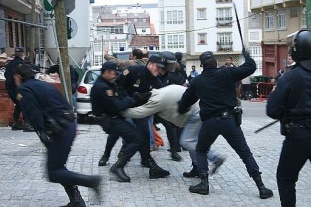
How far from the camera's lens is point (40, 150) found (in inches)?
394

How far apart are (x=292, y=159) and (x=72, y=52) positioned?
2009 centimetres

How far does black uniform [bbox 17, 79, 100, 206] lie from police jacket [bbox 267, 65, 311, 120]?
212 centimetres

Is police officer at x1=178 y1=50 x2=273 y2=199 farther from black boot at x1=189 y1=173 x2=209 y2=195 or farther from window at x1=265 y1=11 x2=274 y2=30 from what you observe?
window at x1=265 y1=11 x2=274 y2=30

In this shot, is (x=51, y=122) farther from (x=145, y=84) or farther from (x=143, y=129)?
(x=145, y=84)

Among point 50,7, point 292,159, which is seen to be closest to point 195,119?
point 292,159

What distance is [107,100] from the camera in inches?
285

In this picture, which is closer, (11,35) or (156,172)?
(156,172)

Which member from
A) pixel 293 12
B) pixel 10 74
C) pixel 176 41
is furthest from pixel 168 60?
pixel 176 41

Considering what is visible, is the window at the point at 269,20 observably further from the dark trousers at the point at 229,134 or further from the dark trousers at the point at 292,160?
the dark trousers at the point at 292,160

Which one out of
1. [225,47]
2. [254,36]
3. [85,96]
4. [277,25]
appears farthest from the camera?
[254,36]

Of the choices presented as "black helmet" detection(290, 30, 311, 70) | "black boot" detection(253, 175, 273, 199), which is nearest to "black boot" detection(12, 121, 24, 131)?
"black boot" detection(253, 175, 273, 199)

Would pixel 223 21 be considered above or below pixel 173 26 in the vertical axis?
above

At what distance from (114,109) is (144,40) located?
233ft

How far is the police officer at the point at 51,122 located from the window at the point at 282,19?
116ft
